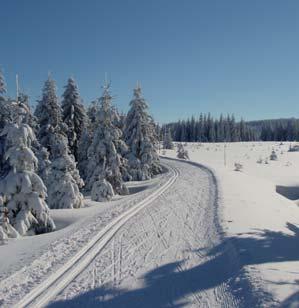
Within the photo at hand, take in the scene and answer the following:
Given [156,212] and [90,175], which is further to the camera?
[90,175]

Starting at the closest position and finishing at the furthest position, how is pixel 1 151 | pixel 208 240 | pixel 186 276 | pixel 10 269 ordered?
pixel 186 276 < pixel 10 269 < pixel 208 240 < pixel 1 151

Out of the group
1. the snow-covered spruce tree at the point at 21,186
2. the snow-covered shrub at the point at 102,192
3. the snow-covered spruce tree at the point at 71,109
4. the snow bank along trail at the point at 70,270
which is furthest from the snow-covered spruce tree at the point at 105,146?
the snow bank along trail at the point at 70,270

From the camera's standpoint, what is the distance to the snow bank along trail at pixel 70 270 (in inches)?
316

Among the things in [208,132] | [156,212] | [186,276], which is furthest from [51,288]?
[208,132]

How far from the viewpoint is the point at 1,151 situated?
24.0m

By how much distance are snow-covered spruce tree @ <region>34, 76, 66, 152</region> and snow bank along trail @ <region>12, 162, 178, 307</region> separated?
16.2 m

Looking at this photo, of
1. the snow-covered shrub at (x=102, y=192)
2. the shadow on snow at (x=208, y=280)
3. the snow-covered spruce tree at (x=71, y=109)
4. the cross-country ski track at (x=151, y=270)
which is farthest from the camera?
the snow-covered spruce tree at (x=71, y=109)

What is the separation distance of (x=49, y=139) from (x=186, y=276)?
2295cm

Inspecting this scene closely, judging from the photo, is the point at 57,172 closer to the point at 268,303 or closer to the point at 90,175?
the point at 90,175

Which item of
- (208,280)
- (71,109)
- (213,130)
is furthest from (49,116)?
(213,130)

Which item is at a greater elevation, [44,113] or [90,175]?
[44,113]

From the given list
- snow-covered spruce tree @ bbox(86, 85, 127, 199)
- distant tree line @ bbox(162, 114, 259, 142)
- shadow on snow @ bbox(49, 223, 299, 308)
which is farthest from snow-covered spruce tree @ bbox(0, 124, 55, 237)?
distant tree line @ bbox(162, 114, 259, 142)

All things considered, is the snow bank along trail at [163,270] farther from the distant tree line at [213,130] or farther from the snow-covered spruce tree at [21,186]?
the distant tree line at [213,130]

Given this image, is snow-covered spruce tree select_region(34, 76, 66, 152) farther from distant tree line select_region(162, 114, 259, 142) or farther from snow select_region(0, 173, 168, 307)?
distant tree line select_region(162, 114, 259, 142)
